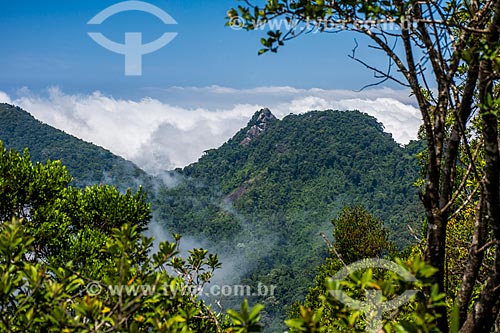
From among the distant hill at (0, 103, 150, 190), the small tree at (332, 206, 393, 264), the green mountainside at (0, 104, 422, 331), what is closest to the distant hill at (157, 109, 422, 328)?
the green mountainside at (0, 104, 422, 331)

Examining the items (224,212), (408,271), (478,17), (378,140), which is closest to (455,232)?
(478,17)

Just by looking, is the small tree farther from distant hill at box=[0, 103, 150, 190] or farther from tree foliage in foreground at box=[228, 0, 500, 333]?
distant hill at box=[0, 103, 150, 190]

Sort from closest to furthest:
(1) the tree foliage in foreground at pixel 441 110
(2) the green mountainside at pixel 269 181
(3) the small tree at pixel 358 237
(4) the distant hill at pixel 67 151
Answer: (1) the tree foliage in foreground at pixel 441 110 → (3) the small tree at pixel 358 237 → (2) the green mountainside at pixel 269 181 → (4) the distant hill at pixel 67 151

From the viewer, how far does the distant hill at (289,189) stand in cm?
9869

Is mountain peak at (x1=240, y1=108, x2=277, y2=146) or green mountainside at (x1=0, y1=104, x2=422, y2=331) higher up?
mountain peak at (x1=240, y1=108, x2=277, y2=146)

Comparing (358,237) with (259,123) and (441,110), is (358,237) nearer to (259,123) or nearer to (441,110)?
(441,110)

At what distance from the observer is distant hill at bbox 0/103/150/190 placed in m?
129

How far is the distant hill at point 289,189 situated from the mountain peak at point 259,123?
0.80m

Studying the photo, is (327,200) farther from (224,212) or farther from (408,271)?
(408,271)

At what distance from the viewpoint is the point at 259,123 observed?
16300 centimetres

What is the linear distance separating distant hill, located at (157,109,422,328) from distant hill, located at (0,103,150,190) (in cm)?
1552

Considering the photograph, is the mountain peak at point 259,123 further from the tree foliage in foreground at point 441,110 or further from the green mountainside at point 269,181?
the tree foliage in foreground at point 441,110

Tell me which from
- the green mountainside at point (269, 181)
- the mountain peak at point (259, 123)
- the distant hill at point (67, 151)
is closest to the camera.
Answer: the green mountainside at point (269, 181)

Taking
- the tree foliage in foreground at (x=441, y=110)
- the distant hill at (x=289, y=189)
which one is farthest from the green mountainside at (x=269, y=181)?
the tree foliage in foreground at (x=441, y=110)
